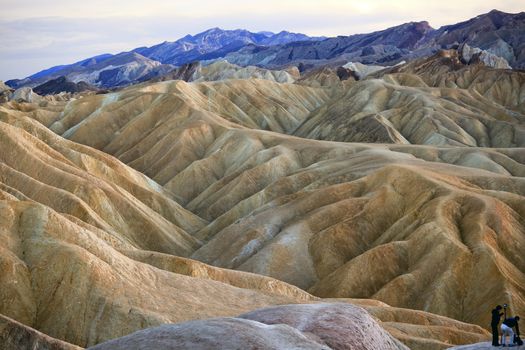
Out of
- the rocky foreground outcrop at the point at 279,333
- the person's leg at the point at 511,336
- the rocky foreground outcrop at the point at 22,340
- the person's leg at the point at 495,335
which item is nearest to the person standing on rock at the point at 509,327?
the person's leg at the point at 511,336

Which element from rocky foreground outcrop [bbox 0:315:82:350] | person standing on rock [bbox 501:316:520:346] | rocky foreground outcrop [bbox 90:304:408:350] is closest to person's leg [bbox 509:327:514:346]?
person standing on rock [bbox 501:316:520:346]

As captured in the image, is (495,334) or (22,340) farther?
(22,340)

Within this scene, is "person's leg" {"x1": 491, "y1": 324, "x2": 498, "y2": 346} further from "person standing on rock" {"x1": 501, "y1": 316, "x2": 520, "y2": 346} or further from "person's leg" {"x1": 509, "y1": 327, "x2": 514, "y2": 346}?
"person's leg" {"x1": 509, "y1": 327, "x2": 514, "y2": 346}

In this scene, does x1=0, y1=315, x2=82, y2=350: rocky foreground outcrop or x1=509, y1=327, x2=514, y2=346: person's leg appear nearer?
x1=509, y1=327, x2=514, y2=346: person's leg

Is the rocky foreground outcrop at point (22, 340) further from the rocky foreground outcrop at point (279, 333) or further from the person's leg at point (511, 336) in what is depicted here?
the person's leg at point (511, 336)

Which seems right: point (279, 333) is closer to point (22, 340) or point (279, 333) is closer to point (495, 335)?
point (495, 335)

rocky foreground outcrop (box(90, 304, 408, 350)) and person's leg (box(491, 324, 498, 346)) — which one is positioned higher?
rocky foreground outcrop (box(90, 304, 408, 350))

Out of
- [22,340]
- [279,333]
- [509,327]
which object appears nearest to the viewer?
[279,333]

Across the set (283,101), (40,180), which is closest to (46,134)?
(40,180)

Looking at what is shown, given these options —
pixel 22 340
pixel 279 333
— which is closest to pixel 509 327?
pixel 279 333

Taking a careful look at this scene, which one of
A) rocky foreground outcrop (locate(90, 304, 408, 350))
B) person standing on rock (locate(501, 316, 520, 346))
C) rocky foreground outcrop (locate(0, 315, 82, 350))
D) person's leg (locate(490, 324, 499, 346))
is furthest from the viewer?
rocky foreground outcrop (locate(0, 315, 82, 350))
